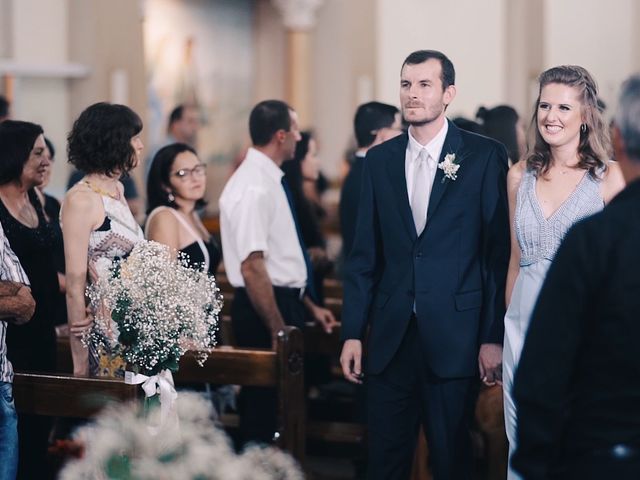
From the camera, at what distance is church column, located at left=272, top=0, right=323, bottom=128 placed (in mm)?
13930

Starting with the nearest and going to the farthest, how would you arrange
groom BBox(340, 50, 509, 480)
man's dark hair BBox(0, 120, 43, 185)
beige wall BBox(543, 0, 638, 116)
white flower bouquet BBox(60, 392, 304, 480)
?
white flower bouquet BBox(60, 392, 304, 480)
groom BBox(340, 50, 509, 480)
man's dark hair BBox(0, 120, 43, 185)
beige wall BBox(543, 0, 638, 116)

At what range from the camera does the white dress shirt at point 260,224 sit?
5754 millimetres

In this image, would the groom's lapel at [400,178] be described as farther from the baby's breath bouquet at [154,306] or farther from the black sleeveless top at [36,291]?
the black sleeveless top at [36,291]

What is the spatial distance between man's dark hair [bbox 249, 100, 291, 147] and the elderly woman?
1.38 m

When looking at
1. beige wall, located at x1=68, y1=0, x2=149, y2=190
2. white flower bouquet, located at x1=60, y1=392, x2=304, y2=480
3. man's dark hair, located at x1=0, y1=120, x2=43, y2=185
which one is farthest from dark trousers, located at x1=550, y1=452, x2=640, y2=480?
beige wall, located at x1=68, y1=0, x2=149, y2=190

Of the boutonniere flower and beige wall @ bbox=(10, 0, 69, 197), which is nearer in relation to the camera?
the boutonniere flower

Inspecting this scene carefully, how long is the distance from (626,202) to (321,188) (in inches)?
327

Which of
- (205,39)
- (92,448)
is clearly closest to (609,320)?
(92,448)

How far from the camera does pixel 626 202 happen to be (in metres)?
2.42

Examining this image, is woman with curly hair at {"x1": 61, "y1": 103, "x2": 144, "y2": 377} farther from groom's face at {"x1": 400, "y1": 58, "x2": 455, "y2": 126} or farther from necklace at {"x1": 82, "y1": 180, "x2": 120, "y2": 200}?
groom's face at {"x1": 400, "y1": 58, "x2": 455, "y2": 126}

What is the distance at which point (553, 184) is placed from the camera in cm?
421

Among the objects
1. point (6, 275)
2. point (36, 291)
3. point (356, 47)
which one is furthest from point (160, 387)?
point (356, 47)

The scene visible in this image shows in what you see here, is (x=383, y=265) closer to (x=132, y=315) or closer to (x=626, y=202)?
(x=132, y=315)

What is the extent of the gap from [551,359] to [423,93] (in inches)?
84.7
